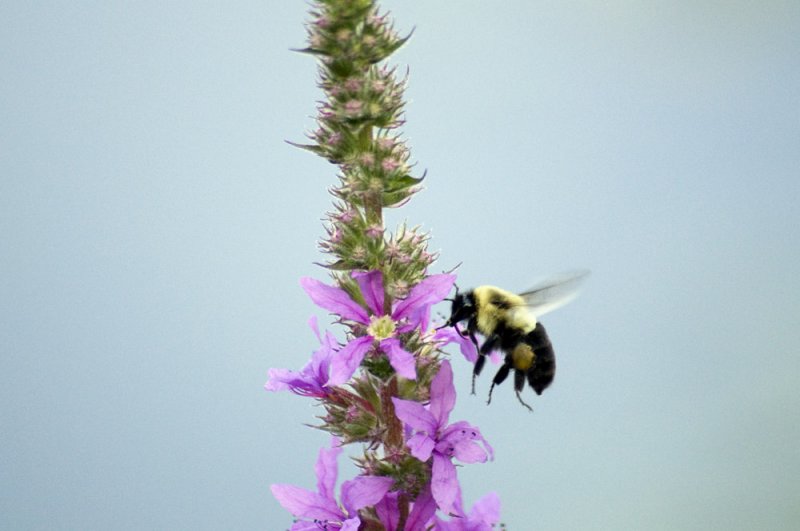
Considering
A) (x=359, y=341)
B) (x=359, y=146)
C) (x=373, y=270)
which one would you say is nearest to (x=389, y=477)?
(x=359, y=341)

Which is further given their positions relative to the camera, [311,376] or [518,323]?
[518,323]

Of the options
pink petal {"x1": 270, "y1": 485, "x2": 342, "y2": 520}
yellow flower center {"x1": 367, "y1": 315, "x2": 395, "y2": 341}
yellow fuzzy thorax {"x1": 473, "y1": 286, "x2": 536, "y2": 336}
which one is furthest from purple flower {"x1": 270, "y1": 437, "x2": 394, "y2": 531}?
yellow fuzzy thorax {"x1": 473, "y1": 286, "x2": 536, "y2": 336}

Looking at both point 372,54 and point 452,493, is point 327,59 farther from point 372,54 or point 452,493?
point 452,493

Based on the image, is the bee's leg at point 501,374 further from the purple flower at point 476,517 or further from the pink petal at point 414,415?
the pink petal at point 414,415

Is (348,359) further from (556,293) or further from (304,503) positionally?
(556,293)

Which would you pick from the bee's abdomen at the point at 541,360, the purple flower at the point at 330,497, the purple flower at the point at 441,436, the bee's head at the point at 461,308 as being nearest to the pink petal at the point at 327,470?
the purple flower at the point at 330,497

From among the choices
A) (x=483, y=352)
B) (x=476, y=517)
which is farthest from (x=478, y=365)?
(x=476, y=517)

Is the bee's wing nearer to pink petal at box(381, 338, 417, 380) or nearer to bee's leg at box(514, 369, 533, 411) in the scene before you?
bee's leg at box(514, 369, 533, 411)
